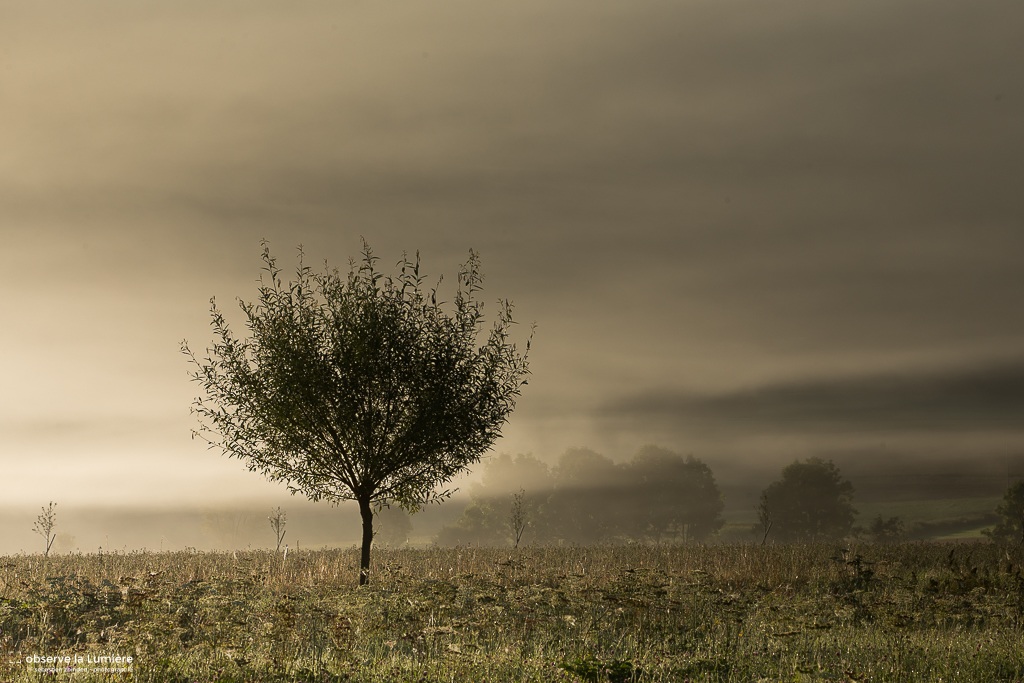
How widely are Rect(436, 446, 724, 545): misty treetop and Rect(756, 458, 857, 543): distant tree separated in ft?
29.6

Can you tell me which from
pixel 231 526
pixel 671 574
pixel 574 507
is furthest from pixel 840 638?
pixel 231 526

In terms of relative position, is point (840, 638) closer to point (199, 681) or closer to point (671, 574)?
Result: point (671, 574)

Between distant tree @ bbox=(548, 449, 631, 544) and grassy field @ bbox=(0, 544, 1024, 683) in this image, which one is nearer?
grassy field @ bbox=(0, 544, 1024, 683)

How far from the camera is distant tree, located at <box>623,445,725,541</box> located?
329ft

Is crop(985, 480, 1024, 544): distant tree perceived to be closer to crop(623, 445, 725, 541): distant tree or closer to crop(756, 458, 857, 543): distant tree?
crop(756, 458, 857, 543): distant tree

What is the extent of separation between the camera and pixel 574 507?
3873 inches

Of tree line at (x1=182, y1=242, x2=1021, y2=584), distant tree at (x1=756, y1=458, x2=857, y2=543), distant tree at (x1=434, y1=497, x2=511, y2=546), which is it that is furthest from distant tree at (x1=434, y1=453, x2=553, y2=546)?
tree line at (x1=182, y1=242, x2=1021, y2=584)

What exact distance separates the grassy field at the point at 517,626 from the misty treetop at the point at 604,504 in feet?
228

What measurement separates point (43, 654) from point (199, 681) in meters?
3.78

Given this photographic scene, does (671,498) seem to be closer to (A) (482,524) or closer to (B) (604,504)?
(B) (604,504)

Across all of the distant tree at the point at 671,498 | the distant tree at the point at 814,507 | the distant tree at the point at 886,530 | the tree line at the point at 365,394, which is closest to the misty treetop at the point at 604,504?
the distant tree at the point at 671,498

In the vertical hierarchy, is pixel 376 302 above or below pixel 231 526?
above

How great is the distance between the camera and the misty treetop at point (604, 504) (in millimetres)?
96875

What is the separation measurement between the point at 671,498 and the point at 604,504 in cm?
863
